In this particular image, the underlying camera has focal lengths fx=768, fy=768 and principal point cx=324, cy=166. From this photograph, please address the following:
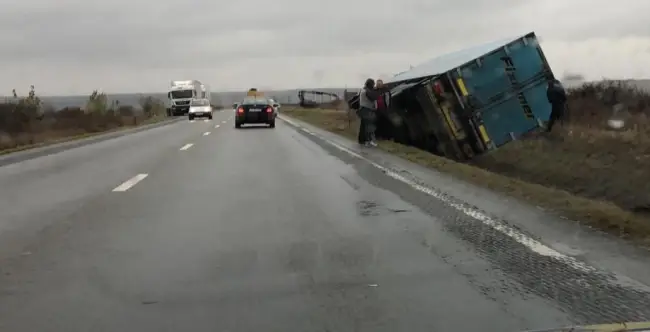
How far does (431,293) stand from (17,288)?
3.18m

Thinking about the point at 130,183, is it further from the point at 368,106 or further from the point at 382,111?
the point at 382,111

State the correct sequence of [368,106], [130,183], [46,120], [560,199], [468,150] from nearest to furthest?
[560,199], [130,183], [468,150], [368,106], [46,120]

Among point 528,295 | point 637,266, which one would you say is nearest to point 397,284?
point 528,295

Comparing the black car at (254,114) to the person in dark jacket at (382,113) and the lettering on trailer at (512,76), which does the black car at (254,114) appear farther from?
the lettering on trailer at (512,76)

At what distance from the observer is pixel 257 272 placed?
6.39m

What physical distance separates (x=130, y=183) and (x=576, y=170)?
30.8ft

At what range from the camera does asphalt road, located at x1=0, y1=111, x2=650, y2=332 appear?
5059 mm

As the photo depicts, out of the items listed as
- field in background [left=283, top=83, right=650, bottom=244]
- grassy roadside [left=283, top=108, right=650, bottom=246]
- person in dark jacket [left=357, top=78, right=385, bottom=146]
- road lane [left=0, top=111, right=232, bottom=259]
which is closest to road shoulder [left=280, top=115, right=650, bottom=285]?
grassy roadside [left=283, top=108, right=650, bottom=246]

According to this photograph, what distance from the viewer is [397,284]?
594cm

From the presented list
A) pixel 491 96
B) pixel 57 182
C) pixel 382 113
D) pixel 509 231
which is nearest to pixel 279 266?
pixel 509 231

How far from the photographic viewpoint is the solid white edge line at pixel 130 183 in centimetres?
Result: 1238

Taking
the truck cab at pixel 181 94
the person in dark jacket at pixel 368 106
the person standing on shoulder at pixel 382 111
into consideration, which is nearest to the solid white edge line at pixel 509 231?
the person in dark jacket at pixel 368 106

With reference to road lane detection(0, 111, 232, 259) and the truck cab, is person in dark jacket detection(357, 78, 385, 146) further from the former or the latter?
the truck cab

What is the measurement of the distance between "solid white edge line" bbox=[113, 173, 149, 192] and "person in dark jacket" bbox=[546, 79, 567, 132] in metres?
10.0
